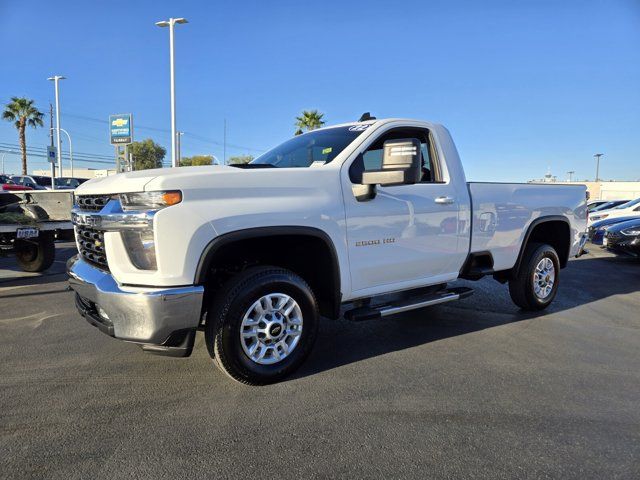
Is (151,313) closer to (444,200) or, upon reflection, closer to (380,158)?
(380,158)

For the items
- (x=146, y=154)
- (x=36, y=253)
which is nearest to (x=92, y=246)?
(x=36, y=253)

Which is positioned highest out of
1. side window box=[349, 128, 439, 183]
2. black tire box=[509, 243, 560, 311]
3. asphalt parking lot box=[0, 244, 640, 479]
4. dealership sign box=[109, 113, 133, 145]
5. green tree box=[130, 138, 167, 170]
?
green tree box=[130, 138, 167, 170]

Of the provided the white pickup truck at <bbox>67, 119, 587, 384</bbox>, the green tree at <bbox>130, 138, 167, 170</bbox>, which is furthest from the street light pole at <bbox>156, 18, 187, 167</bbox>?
the green tree at <bbox>130, 138, 167, 170</bbox>

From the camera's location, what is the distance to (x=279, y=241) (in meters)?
3.55

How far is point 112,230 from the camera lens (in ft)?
9.77

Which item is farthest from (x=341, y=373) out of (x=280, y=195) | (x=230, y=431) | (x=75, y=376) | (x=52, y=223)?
(x=52, y=223)

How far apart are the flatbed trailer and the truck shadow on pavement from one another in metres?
4.57

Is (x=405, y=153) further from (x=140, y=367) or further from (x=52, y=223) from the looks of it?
(x=52, y=223)

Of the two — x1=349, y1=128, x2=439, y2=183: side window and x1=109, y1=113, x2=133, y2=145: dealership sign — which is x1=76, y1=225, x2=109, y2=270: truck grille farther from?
x1=109, y1=113, x2=133, y2=145: dealership sign

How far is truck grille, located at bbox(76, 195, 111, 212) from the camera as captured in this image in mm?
3145

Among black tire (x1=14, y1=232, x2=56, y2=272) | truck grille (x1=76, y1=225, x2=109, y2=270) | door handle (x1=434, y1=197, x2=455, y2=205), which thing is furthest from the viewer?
black tire (x1=14, y1=232, x2=56, y2=272)

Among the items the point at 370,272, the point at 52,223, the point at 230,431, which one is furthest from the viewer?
the point at 52,223

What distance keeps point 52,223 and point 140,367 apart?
167 inches

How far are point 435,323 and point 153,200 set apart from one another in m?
3.41
